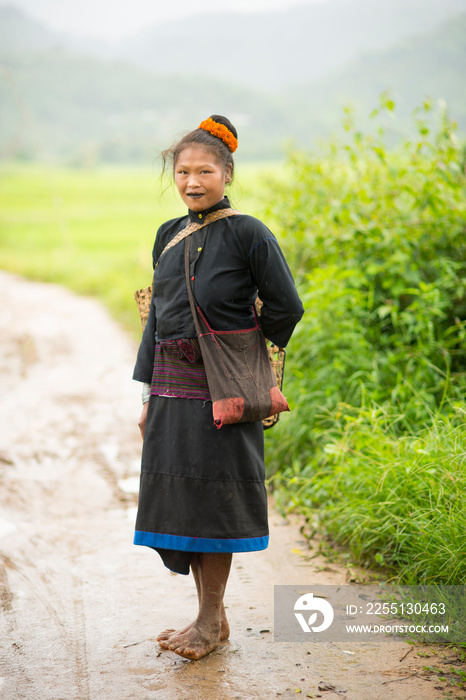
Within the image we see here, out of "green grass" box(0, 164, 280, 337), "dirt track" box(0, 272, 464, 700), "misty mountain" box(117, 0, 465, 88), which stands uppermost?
"misty mountain" box(117, 0, 465, 88)

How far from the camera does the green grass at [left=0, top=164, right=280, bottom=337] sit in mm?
10227

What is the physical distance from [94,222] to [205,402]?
24980 mm

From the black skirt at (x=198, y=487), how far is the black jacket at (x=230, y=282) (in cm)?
29

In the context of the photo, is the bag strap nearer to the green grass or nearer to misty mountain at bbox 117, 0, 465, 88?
the green grass

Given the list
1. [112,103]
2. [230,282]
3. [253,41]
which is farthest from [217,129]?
[253,41]

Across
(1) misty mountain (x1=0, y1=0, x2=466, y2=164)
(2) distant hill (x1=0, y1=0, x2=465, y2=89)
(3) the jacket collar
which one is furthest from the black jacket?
(2) distant hill (x1=0, y1=0, x2=465, y2=89)

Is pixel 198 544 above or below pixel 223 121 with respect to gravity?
below

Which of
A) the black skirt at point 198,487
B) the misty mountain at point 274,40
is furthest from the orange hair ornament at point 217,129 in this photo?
the misty mountain at point 274,40

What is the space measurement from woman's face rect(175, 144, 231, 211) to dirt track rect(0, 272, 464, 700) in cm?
157

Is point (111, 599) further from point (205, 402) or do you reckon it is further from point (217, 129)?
point (217, 129)

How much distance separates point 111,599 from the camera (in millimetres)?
2781

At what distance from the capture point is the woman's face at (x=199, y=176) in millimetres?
2199

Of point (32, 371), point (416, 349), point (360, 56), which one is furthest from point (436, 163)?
point (360, 56)

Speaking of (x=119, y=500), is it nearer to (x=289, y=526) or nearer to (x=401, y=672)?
(x=289, y=526)
